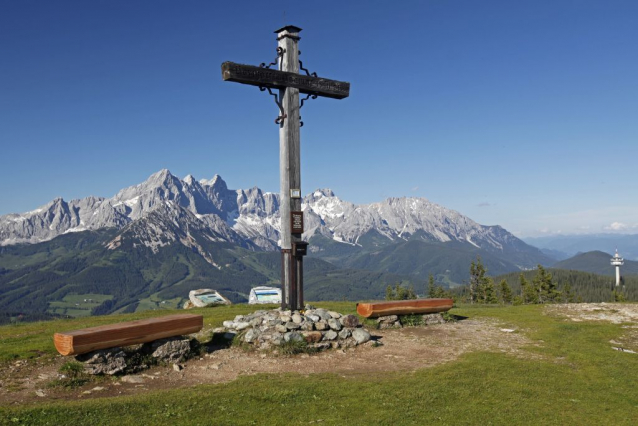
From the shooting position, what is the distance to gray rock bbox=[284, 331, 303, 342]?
1675 centimetres

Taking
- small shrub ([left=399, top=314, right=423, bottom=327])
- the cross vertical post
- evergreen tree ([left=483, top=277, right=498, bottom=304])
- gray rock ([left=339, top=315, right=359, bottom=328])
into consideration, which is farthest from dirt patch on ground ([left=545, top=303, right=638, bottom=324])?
evergreen tree ([left=483, top=277, right=498, bottom=304])

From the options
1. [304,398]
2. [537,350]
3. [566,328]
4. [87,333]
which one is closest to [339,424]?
[304,398]

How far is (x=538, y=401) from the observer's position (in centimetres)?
1188

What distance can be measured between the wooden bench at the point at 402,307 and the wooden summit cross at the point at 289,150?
316cm

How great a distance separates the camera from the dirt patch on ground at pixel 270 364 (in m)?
12.6

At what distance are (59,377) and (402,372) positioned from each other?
387 inches

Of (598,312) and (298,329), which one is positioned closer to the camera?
(298,329)

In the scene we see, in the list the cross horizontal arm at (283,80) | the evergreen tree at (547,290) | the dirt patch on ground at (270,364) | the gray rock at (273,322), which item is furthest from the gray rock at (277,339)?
the evergreen tree at (547,290)

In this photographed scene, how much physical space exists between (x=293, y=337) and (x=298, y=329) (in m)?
0.70

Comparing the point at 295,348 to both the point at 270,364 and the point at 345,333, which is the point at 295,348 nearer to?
the point at 270,364

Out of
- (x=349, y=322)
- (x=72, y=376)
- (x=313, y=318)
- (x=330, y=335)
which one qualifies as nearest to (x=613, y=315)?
(x=349, y=322)

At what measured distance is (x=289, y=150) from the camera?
19.9 meters

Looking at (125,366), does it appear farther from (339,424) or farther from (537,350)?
(537,350)

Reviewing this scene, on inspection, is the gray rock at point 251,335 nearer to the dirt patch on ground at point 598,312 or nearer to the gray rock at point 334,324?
the gray rock at point 334,324
